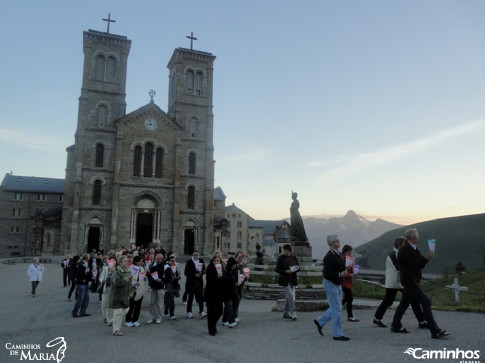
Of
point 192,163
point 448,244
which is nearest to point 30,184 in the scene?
point 192,163

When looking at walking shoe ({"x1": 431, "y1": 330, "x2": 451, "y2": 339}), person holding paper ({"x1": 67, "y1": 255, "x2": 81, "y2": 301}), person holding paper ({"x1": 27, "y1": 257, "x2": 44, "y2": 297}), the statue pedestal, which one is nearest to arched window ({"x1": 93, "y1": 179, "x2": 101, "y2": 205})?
person holding paper ({"x1": 27, "y1": 257, "x2": 44, "y2": 297})

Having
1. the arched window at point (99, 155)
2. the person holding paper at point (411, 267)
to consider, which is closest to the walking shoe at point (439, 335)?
the person holding paper at point (411, 267)

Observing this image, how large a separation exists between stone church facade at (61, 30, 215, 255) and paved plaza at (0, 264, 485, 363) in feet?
88.7

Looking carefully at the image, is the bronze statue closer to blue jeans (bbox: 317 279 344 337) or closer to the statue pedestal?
the statue pedestal

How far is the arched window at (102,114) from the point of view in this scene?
38.5 meters

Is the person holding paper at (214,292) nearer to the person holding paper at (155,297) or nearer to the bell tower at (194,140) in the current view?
the person holding paper at (155,297)

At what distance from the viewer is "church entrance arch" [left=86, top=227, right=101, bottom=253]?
36312 millimetres

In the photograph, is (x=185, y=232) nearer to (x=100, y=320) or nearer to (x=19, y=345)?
(x=100, y=320)

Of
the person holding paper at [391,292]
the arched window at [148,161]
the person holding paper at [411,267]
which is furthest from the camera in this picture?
the arched window at [148,161]

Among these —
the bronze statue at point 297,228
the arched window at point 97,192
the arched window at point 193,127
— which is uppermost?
the arched window at point 193,127

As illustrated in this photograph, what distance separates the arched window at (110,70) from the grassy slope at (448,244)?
34.2 meters

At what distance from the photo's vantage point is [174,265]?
1059 cm

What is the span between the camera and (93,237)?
3662 centimetres

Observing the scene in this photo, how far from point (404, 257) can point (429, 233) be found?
33.5 meters
